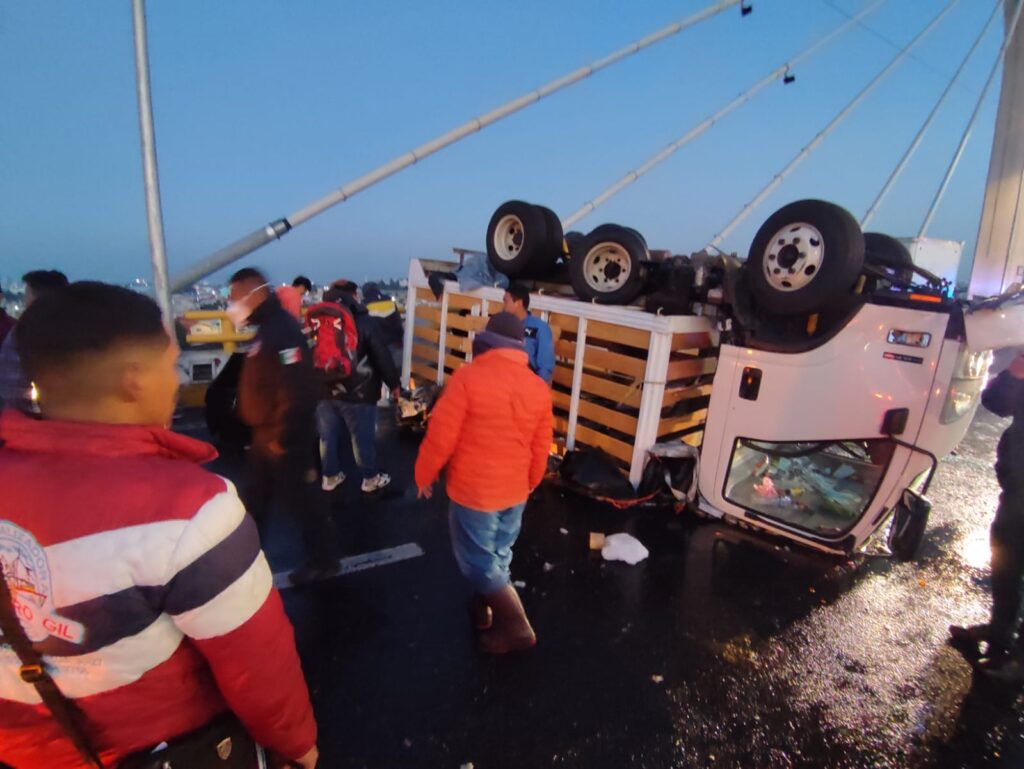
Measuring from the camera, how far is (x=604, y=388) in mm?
5148

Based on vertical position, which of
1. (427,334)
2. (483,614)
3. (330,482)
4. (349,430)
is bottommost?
(330,482)

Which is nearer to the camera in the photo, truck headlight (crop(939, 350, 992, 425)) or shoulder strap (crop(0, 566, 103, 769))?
shoulder strap (crop(0, 566, 103, 769))

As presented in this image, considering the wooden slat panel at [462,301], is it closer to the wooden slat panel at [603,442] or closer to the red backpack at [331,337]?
the wooden slat panel at [603,442]

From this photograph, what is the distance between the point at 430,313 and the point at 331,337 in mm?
3160

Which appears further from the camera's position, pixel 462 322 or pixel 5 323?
pixel 462 322

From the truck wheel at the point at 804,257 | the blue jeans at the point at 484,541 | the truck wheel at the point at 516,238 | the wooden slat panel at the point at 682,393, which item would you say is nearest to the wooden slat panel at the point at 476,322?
the truck wheel at the point at 516,238

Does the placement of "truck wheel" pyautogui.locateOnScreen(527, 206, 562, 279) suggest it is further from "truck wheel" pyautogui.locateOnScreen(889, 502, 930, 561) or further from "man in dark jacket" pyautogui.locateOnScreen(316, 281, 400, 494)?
"truck wheel" pyautogui.locateOnScreen(889, 502, 930, 561)

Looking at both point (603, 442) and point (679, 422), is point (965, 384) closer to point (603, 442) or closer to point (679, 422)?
point (679, 422)

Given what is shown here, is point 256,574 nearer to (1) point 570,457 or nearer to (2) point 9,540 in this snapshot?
(2) point 9,540

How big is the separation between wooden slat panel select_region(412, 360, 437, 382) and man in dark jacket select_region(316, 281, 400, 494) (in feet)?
8.38

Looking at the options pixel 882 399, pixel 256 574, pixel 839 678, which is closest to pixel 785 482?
pixel 882 399

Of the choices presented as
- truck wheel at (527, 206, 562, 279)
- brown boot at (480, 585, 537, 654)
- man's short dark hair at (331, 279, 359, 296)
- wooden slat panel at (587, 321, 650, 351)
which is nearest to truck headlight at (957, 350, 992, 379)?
wooden slat panel at (587, 321, 650, 351)

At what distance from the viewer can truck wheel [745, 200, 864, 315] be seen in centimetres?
367

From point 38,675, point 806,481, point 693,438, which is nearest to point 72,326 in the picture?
point 38,675
